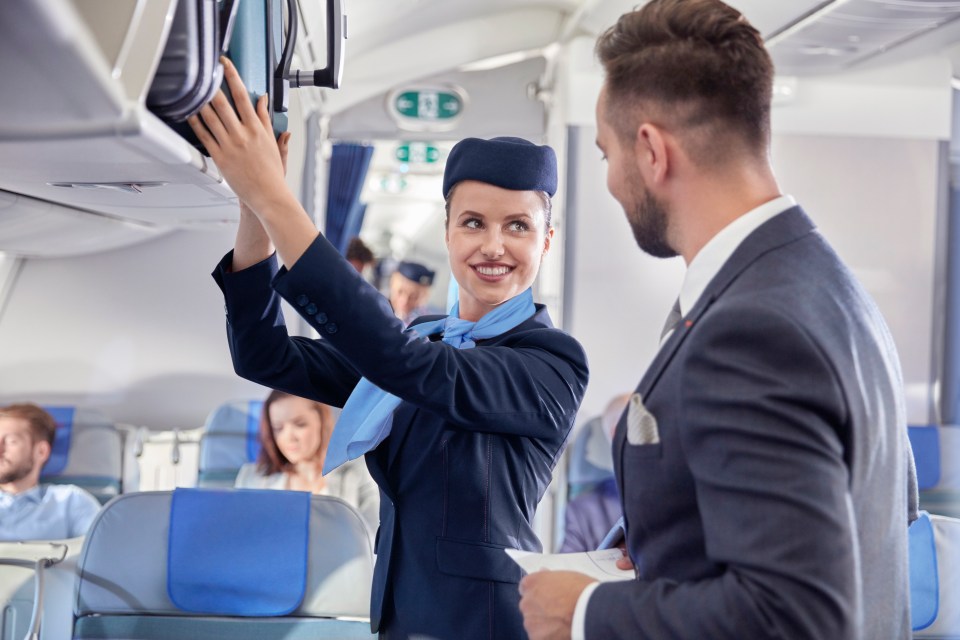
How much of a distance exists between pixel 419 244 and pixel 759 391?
1656 cm

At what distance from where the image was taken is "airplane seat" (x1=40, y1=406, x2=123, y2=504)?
4137 millimetres

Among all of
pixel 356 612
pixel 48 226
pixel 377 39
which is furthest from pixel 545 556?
pixel 377 39

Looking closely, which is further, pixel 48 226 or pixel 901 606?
pixel 48 226

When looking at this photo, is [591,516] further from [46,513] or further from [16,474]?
[16,474]

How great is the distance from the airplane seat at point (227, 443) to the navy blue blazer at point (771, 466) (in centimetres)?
345

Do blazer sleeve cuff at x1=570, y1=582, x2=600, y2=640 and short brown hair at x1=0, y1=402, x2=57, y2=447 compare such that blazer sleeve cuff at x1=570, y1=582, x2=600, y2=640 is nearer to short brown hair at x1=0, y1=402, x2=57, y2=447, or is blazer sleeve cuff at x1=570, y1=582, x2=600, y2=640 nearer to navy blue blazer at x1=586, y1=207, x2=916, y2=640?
navy blue blazer at x1=586, y1=207, x2=916, y2=640

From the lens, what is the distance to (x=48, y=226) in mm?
3139

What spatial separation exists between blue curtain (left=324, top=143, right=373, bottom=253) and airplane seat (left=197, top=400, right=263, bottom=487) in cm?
423

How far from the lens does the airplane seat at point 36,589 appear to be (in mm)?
2471

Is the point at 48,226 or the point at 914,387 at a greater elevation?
the point at 48,226

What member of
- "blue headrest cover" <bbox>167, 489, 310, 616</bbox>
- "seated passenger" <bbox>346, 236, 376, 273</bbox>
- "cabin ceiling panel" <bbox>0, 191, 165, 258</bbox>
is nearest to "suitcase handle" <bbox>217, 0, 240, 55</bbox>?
"blue headrest cover" <bbox>167, 489, 310, 616</bbox>

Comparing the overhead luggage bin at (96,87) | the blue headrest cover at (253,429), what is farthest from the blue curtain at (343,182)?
the overhead luggage bin at (96,87)

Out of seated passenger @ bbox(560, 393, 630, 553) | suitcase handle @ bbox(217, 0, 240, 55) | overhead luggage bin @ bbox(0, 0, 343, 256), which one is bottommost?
seated passenger @ bbox(560, 393, 630, 553)

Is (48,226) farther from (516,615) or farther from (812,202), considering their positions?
(812,202)
